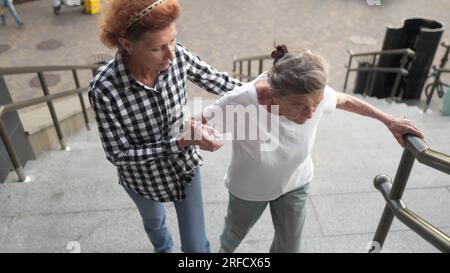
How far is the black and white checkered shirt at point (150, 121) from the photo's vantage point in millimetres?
1681

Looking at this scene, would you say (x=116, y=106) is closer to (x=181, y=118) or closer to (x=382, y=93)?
(x=181, y=118)

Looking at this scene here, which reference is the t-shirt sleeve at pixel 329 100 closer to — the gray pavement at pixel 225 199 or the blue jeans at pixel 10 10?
Result: the gray pavement at pixel 225 199

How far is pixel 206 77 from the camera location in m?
2.06

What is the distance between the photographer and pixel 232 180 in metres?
2.06

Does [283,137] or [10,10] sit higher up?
[283,137]

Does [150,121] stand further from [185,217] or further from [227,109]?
[185,217]

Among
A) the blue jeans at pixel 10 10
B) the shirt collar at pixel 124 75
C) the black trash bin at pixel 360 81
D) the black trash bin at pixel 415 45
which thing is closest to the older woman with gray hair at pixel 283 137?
the shirt collar at pixel 124 75

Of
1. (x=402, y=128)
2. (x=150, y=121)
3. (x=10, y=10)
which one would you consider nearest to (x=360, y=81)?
(x=402, y=128)

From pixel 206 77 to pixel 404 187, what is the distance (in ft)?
3.60

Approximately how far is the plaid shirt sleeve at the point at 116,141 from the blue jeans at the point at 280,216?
1.87 ft

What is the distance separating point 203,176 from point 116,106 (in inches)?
71.0

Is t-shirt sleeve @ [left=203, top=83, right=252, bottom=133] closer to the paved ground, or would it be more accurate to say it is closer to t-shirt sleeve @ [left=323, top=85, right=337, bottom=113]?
t-shirt sleeve @ [left=323, top=85, right=337, bottom=113]

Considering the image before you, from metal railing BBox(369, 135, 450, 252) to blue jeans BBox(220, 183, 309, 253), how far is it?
0.40 m
